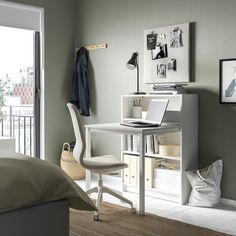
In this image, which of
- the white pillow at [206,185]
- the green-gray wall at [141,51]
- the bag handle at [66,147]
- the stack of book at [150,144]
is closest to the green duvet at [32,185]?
the white pillow at [206,185]

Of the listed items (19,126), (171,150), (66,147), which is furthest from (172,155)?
(19,126)

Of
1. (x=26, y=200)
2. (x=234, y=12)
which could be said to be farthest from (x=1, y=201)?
(x=234, y=12)

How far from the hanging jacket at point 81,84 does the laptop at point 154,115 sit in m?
1.12

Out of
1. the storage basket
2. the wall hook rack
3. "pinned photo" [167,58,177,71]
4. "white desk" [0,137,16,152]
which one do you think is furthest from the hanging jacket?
"pinned photo" [167,58,177,71]

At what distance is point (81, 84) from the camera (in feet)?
16.7

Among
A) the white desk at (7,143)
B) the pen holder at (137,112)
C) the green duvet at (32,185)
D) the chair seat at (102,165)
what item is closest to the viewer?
the green duvet at (32,185)

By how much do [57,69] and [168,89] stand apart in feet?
5.80

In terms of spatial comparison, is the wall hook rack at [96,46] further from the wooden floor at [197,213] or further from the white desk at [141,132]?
the wooden floor at [197,213]

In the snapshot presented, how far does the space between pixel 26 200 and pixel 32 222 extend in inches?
6.7

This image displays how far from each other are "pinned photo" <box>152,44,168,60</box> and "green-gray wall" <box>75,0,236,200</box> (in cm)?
22

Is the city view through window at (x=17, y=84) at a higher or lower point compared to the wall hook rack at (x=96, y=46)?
lower

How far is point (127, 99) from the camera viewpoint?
4.46 m

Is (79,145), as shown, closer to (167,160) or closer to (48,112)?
(167,160)

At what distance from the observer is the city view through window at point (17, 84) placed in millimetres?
5156
